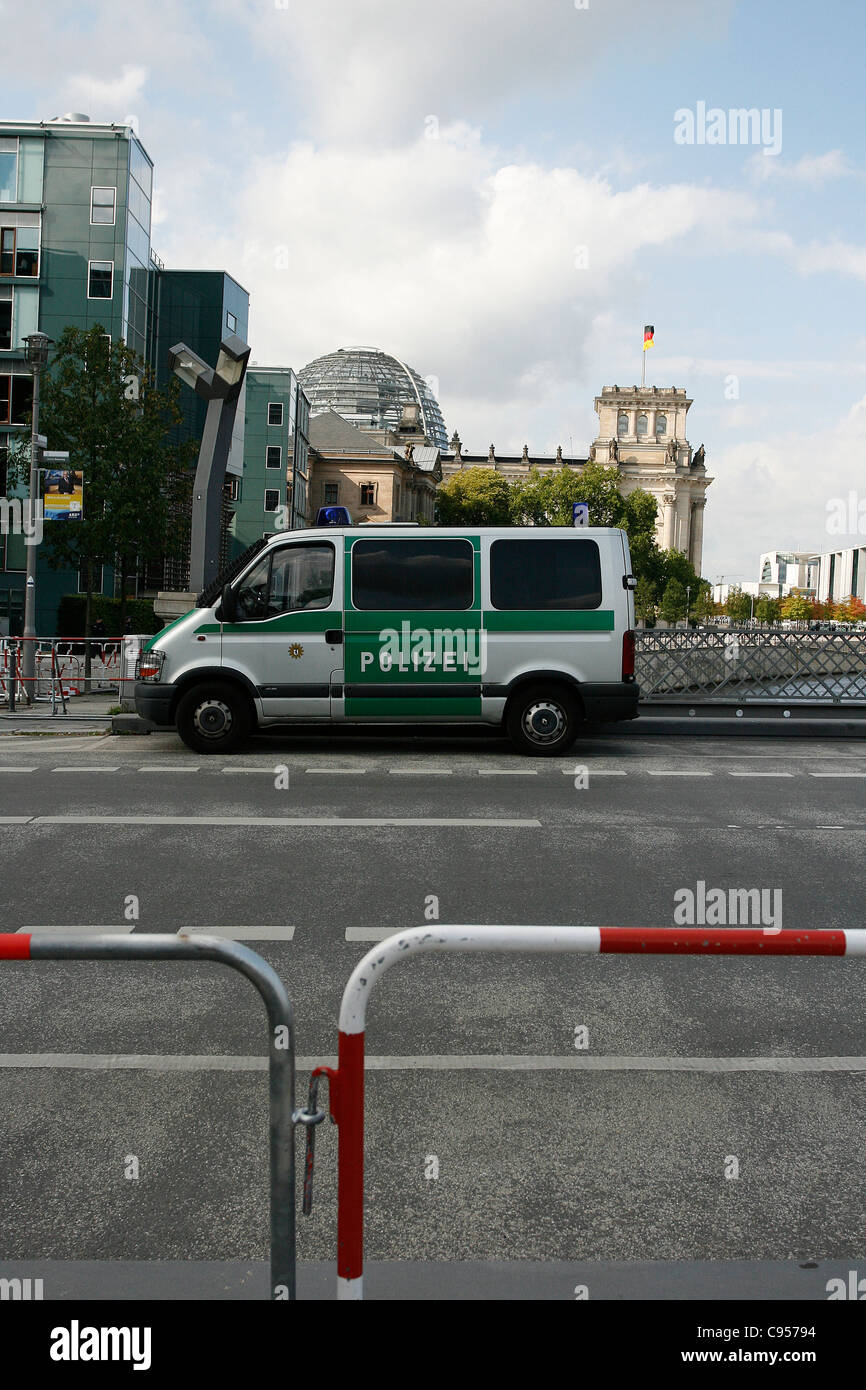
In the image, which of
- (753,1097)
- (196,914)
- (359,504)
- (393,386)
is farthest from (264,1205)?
(393,386)

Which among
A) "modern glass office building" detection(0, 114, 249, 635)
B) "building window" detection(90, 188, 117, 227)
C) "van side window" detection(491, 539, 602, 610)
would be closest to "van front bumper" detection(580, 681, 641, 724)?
"van side window" detection(491, 539, 602, 610)

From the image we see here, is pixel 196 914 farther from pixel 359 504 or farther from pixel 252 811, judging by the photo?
pixel 359 504

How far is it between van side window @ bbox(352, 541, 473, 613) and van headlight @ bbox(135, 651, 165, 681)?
2231 millimetres

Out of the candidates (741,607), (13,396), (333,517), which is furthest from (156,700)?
(741,607)

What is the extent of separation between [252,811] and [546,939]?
755 centimetres

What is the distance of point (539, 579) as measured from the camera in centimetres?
1352

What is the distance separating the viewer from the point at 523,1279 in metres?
3.00

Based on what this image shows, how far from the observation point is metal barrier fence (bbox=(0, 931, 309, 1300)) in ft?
8.62

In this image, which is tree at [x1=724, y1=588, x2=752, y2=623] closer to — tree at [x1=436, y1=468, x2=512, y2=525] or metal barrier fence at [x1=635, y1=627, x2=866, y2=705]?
tree at [x1=436, y1=468, x2=512, y2=525]

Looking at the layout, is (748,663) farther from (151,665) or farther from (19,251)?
(19,251)

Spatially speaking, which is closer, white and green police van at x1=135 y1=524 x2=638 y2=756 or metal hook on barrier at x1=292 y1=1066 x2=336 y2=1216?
metal hook on barrier at x1=292 y1=1066 x2=336 y2=1216

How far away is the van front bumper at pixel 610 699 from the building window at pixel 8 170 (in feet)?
131

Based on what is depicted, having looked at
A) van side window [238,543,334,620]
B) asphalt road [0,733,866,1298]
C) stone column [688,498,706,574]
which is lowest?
asphalt road [0,733,866,1298]

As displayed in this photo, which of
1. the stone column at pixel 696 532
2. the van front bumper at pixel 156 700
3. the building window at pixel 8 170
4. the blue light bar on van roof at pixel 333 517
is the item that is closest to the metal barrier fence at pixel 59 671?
the blue light bar on van roof at pixel 333 517
